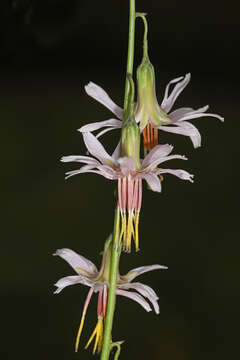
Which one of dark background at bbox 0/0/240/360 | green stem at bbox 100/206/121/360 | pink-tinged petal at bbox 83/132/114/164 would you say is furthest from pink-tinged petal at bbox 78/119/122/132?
dark background at bbox 0/0/240/360

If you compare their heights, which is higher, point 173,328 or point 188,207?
point 188,207

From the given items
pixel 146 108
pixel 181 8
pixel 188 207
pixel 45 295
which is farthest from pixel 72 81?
pixel 146 108

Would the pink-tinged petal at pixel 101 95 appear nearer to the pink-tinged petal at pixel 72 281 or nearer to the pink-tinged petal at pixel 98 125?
the pink-tinged petal at pixel 98 125

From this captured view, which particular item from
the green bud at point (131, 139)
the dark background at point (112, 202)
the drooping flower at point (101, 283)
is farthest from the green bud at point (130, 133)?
the dark background at point (112, 202)

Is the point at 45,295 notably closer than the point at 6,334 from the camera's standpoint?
No

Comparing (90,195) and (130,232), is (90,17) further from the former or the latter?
(130,232)

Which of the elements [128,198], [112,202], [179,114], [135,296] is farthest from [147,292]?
[112,202]
